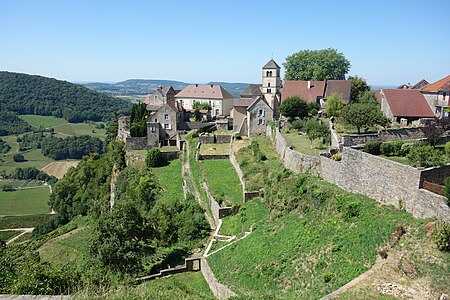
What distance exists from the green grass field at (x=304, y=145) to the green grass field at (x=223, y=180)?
5.59 meters

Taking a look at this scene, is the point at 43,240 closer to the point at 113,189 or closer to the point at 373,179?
the point at 113,189

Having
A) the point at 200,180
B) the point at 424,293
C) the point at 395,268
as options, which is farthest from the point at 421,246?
the point at 200,180

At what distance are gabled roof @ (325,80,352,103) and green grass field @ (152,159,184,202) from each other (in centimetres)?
2143

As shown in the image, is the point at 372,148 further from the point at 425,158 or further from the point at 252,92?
the point at 252,92

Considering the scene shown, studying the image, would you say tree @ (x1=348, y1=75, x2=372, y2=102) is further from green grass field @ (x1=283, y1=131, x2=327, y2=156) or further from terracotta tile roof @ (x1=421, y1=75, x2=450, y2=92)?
green grass field @ (x1=283, y1=131, x2=327, y2=156)

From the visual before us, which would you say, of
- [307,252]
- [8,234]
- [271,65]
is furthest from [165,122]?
[307,252]

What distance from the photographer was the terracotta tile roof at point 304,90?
49469mm

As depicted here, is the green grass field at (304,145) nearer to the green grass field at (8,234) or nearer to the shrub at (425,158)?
the shrub at (425,158)

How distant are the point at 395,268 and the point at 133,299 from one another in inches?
348

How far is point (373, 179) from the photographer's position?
723 inches

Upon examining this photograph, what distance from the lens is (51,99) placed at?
553ft

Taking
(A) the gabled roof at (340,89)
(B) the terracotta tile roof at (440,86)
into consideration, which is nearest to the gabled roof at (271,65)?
(A) the gabled roof at (340,89)

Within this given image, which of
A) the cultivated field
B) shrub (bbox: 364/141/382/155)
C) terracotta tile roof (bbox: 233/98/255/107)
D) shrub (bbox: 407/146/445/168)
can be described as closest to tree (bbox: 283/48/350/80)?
terracotta tile roof (bbox: 233/98/255/107)

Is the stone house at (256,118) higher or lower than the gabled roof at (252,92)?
lower
